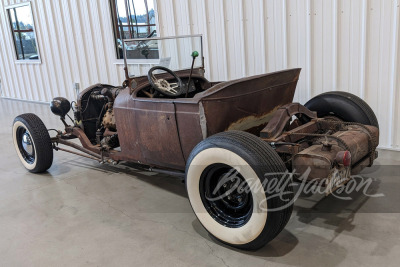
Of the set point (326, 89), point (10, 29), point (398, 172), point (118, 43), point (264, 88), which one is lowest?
point (398, 172)

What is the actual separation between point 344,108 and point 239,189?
1.56 meters

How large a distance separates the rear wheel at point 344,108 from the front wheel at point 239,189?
143 cm

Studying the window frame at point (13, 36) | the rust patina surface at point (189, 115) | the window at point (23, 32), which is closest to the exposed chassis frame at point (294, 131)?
the rust patina surface at point (189, 115)

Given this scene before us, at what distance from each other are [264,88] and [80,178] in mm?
2324

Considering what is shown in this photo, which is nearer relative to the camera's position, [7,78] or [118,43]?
[118,43]

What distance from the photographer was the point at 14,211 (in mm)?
3369

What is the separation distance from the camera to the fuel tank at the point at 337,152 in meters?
2.44

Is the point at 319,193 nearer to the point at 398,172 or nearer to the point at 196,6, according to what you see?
the point at 398,172

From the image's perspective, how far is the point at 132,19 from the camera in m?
7.07

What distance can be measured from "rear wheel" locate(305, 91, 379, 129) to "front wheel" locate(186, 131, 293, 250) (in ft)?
4.68

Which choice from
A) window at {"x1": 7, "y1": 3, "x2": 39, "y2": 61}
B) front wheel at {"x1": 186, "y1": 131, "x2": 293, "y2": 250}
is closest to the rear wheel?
front wheel at {"x1": 186, "y1": 131, "x2": 293, "y2": 250}

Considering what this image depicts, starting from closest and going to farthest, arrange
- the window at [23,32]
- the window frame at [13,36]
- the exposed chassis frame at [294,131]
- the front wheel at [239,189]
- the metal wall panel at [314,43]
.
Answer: the front wheel at [239,189], the exposed chassis frame at [294,131], the metal wall panel at [314,43], the window frame at [13,36], the window at [23,32]

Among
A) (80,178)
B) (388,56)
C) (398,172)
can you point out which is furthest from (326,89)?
(80,178)

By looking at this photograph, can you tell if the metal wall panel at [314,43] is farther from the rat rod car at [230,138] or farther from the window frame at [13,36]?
the window frame at [13,36]
